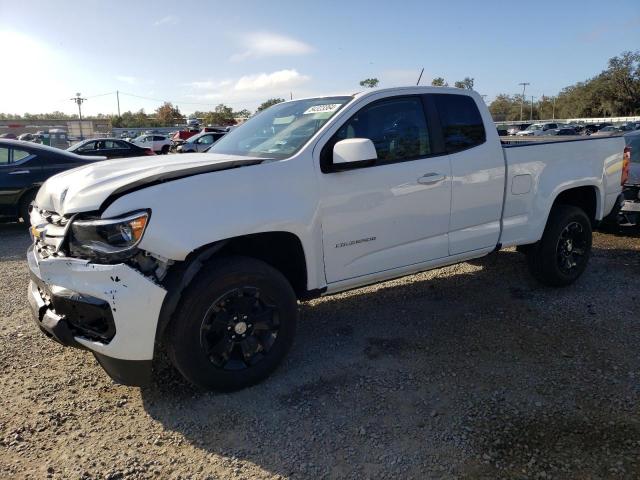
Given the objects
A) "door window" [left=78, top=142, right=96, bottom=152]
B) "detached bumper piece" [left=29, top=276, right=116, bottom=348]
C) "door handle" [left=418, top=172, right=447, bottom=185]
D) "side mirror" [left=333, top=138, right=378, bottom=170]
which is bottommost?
"detached bumper piece" [left=29, top=276, right=116, bottom=348]

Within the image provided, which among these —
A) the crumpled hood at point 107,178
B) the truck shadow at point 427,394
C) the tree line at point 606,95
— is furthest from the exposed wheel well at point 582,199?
the tree line at point 606,95

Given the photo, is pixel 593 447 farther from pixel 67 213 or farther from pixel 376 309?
pixel 67 213

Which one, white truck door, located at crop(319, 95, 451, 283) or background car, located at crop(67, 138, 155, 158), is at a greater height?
background car, located at crop(67, 138, 155, 158)

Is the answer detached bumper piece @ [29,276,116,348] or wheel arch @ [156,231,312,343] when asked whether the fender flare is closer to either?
wheel arch @ [156,231,312,343]

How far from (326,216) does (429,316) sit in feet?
5.67

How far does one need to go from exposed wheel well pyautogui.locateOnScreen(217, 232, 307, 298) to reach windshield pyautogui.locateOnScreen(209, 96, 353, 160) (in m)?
0.57

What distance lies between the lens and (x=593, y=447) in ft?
8.84

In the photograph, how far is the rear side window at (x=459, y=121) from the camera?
4141 mm

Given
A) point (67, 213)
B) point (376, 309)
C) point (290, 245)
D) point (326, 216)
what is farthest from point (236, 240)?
point (376, 309)

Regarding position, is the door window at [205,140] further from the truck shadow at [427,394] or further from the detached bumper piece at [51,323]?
the detached bumper piece at [51,323]

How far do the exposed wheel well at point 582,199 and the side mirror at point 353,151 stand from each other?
274 centimetres

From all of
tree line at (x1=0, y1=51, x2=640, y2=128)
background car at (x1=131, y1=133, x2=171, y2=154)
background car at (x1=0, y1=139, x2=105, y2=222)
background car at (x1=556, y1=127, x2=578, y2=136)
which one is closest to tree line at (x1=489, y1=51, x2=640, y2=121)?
tree line at (x1=0, y1=51, x2=640, y2=128)

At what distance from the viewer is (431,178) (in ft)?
12.8

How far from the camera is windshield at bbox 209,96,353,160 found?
3611mm
